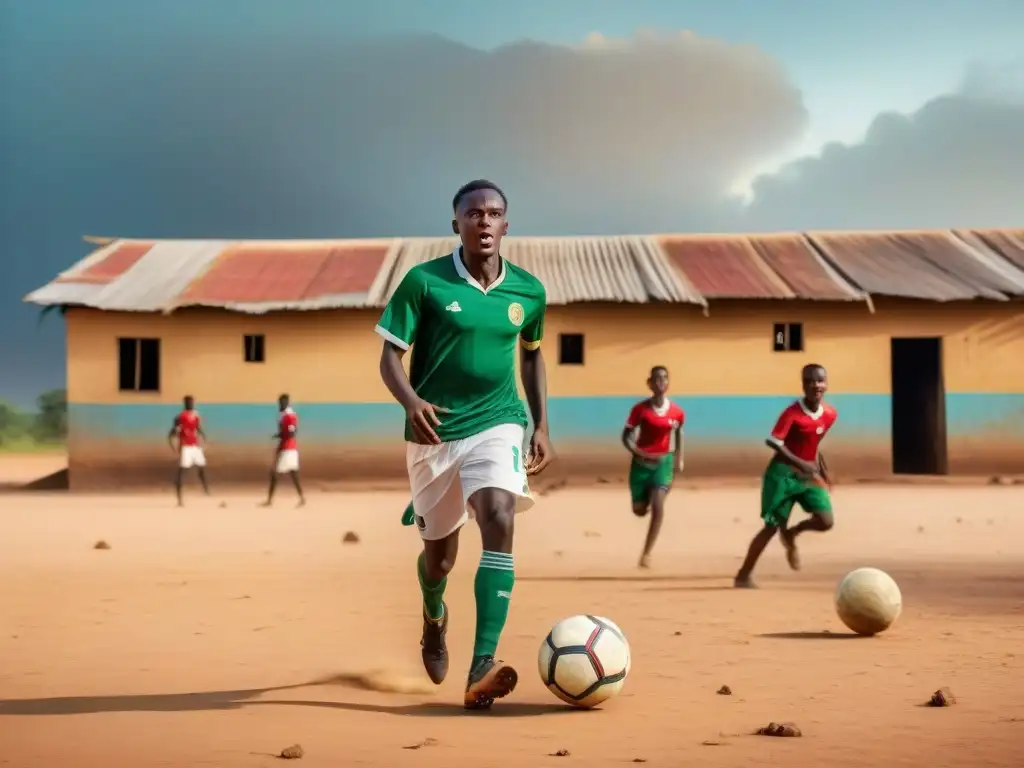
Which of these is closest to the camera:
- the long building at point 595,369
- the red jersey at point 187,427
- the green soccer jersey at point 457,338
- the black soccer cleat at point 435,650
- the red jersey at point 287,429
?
the green soccer jersey at point 457,338

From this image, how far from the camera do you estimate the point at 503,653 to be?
Answer: 6875 mm

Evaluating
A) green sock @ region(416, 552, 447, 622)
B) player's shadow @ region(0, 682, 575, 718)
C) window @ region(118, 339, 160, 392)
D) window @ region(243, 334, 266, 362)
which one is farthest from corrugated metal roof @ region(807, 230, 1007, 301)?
player's shadow @ region(0, 682, 575, 718)

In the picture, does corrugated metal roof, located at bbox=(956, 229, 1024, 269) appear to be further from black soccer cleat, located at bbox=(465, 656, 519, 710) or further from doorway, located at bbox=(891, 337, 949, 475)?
black soccer cleat, located at bbox=(465, 656, 519, 710)

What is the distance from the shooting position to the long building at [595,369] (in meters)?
26.3

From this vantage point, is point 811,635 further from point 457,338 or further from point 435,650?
point 457,338

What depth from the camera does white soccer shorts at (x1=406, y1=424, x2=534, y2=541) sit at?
18.2 feet

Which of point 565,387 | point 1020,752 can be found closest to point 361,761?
point 1020,752

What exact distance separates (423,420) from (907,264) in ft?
77.2

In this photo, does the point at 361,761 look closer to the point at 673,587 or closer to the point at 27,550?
the point at 673,587

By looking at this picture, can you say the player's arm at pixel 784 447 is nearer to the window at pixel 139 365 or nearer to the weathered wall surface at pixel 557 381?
the weathered wall surface at pixel 557 381

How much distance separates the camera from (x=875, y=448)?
26594 mm

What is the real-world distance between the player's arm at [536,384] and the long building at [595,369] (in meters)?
19.9

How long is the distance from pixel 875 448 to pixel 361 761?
2332 centimetres

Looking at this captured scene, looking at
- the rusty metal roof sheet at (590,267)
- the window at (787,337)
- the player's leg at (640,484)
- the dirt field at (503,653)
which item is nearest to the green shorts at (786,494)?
the dirt field at (503,653)
